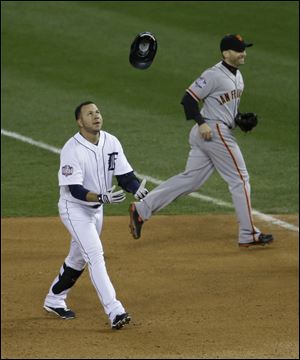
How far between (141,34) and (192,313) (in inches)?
757

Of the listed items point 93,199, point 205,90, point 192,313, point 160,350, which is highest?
point 205,90

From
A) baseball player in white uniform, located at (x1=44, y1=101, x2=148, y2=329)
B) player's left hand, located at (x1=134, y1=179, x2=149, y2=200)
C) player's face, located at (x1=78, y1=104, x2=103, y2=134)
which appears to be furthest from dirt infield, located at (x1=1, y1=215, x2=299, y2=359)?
player's face, located at (x1=78, y1=104, x2=103, y2=134)

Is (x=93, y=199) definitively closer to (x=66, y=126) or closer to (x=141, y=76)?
(x=66, y=126)

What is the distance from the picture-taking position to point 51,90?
66.2ft

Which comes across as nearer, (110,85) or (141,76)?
(110,85)

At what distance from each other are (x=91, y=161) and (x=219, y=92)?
0.64 meters

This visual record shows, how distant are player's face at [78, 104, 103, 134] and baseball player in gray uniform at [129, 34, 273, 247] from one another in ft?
1.26

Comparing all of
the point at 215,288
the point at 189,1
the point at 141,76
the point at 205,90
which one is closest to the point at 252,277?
the point at 215,288

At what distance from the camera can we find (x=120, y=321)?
3949 millimetres

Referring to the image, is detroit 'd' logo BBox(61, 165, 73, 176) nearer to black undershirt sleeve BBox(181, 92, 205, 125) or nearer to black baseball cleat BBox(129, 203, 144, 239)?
black undershirt sleeve BBox(181, 92, 205, 125)

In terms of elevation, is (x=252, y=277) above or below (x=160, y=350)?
above

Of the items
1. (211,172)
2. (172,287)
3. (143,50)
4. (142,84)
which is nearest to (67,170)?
(143,50)

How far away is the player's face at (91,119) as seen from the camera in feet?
11.5

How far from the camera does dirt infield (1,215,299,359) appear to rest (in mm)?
22406
